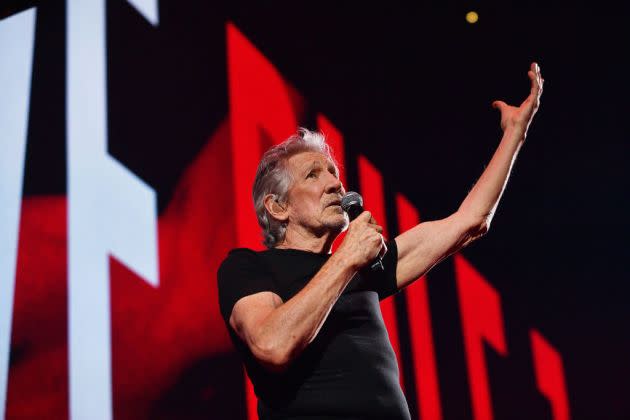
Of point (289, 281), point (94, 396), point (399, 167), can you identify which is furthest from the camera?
point (399, 167)

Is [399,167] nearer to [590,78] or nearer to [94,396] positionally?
[590,78]

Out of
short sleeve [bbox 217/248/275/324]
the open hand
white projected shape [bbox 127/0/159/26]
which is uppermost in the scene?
white projected shape [bbox 127/0/159/26]

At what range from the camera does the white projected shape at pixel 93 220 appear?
2176 millimetres

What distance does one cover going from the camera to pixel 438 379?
2342 mm

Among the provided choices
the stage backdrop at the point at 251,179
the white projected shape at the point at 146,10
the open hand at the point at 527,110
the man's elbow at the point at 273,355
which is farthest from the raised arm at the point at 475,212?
the white projected shape at the point at 146,10

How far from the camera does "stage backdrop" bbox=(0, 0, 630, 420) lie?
7.36 ft

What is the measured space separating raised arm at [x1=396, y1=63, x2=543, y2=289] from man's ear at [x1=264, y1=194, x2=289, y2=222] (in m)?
0.28

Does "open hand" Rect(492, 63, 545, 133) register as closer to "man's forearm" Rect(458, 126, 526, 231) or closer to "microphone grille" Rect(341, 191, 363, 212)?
"man's forearm" Rect(458, 126, 526, 231)

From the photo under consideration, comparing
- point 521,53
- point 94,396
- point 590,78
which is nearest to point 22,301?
point 94,396

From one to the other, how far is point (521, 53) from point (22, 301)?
2.21 m

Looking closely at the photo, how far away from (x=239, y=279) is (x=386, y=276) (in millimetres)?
358

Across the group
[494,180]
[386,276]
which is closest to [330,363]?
[386,276]

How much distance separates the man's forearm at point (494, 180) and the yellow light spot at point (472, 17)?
149 cm

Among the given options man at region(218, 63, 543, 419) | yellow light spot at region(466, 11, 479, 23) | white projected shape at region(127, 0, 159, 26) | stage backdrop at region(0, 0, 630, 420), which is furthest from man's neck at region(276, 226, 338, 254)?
yellow light spot at region(466, 11, 479, 23)
